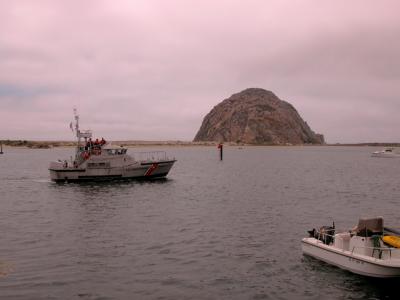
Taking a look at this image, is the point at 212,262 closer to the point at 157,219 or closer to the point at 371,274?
the point at 371,274

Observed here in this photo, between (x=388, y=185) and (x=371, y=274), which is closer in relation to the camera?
(x=371, y=274)

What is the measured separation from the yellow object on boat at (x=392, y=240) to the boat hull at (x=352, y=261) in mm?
1023

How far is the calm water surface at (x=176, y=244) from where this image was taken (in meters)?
19.5

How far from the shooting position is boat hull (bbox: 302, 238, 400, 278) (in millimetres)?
19250

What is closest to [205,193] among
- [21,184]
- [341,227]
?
[341,227]

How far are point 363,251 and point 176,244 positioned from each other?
11267mm

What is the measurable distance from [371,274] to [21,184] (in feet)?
193

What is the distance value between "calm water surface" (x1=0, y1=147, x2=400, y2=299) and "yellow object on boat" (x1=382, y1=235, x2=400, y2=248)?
1673 mm

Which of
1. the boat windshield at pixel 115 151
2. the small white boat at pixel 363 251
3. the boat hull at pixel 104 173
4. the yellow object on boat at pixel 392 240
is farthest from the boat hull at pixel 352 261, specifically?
the boat hull at pixel 104 173

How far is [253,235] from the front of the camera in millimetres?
30125

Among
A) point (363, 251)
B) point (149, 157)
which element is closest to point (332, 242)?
point (363, 251)

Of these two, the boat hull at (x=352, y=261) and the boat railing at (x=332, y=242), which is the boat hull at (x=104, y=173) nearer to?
the boat hull at (x=352, y=261)

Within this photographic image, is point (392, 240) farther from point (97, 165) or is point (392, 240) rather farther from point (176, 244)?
point (97, 165)

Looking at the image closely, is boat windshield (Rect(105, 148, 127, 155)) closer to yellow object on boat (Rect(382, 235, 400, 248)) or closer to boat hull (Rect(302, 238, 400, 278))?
boat hull (Rect(302, 238, 400, 278))
